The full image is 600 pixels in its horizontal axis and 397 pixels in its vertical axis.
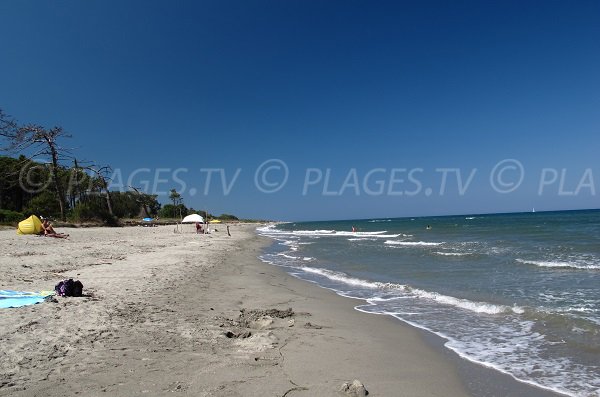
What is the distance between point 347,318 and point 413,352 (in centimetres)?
205

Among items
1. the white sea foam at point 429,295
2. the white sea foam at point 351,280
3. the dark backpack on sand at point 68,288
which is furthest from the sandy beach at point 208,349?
the white sea foam at point 351,280

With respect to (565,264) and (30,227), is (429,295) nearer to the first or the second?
(565,264)

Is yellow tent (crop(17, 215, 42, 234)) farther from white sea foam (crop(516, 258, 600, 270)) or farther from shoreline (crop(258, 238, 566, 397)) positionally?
white sea foam (crop(516, 258, 600, 270))

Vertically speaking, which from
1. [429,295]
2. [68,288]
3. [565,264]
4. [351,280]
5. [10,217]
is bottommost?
[351,280]

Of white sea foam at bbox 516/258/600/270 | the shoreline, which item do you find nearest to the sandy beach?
the shoreline

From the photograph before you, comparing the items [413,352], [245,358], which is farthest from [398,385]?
[245,358]

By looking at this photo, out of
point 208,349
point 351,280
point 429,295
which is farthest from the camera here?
point 351,280

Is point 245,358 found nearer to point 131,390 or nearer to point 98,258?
point 131,390

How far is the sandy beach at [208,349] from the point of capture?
3682 millimetres

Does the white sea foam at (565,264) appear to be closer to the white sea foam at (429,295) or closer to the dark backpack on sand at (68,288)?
the white sea foam at (429,295)

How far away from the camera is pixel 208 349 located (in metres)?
4.70

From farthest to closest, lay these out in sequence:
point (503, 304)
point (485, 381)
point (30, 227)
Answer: point (30, 227), point (503, 304), point (485, 381)

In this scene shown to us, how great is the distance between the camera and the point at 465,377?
178 inches

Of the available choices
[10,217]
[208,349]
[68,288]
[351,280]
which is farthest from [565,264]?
[10,217]
